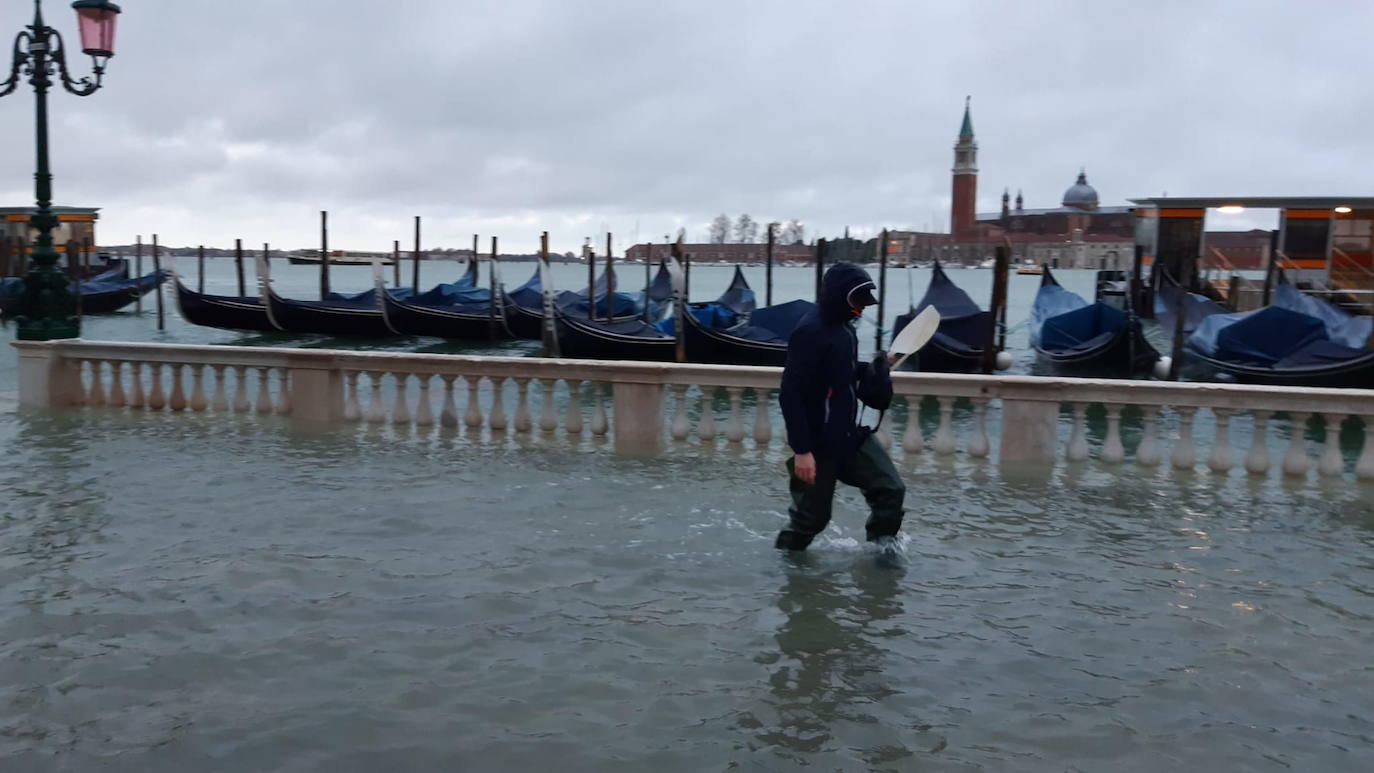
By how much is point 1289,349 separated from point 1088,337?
537 cm

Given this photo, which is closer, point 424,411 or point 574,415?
point 574,415

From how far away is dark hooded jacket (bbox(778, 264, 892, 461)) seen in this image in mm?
4891

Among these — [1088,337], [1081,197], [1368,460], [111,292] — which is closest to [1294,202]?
Answer: [1088,337]

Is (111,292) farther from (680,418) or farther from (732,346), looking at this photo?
(680,418)

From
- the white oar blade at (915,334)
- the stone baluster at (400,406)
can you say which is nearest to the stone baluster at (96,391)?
the stone baluster at (400,406)

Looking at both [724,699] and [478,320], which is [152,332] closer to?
[478,320]

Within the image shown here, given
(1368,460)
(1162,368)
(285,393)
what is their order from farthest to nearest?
(1162,368) → (285,393) → (1368,460)

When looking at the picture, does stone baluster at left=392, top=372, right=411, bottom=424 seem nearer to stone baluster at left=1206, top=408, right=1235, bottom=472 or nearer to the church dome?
stone baluster at left=1206, top=408, right=1235, bottom=472

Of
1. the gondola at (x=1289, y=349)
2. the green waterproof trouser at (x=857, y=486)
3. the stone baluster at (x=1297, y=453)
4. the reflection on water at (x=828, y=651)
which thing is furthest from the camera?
the gondola at (x=1289, y=349)

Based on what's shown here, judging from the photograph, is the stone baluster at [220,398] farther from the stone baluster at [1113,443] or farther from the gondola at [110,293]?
the gondola at [110,293]

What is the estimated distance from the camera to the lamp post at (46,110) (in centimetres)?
942

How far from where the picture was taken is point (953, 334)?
77.4 ft

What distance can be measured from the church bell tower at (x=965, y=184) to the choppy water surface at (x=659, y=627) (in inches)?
5783

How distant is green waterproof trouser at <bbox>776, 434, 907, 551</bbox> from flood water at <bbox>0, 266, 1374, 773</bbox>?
228mm
